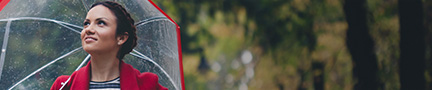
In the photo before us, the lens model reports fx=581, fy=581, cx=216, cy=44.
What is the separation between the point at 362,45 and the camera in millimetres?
8453

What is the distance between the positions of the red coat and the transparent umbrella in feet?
0.39

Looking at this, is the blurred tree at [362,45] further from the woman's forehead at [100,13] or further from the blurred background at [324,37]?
the woman's forehead at [100,13]

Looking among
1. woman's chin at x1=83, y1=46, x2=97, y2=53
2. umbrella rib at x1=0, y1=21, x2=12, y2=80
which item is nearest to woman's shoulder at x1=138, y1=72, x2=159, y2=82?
woman's chin at x1=83, y1=46, x2=97, y2=53

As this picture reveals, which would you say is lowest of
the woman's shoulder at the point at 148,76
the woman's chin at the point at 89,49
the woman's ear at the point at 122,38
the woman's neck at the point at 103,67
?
the woman's shoulder at the point at 148,76

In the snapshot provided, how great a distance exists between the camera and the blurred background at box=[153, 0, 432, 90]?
7555 mm

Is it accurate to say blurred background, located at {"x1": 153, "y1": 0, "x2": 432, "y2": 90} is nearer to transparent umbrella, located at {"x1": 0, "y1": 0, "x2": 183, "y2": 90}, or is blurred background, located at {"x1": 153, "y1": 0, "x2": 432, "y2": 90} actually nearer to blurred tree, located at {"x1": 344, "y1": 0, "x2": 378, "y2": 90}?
blurred tree, located at {"x1": 344, "y1": 0, "x2": 378, "y2": 90}

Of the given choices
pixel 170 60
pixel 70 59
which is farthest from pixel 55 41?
pixel 170 60

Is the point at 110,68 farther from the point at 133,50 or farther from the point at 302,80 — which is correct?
the point at 302,80

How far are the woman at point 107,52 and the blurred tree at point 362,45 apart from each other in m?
5.42

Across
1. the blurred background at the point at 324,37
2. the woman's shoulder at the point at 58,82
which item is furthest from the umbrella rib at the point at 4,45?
the blurred background at the point at 324,37

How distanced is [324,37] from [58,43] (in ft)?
33.5

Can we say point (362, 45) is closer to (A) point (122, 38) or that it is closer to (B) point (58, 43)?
(A) point (122, 38)

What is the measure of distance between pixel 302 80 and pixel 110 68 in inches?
474

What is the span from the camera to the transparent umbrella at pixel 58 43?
3418 millimetres
